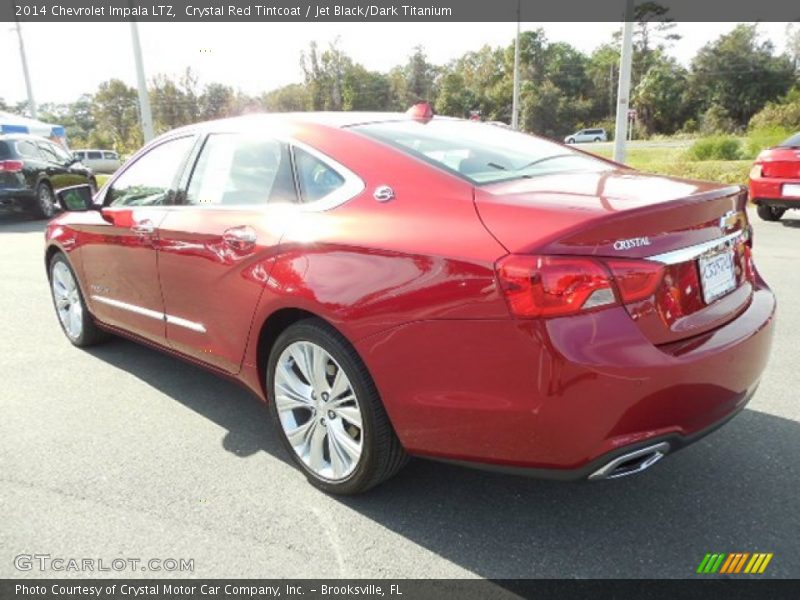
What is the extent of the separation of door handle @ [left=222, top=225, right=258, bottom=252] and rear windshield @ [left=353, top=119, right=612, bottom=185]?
68cm

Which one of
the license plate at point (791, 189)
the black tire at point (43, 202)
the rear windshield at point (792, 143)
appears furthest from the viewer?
the black tire at point (43, 202)

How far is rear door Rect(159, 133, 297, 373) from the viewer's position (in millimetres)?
2979

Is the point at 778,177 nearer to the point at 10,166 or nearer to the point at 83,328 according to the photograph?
the point at 83,328

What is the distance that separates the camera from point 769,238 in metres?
8.49

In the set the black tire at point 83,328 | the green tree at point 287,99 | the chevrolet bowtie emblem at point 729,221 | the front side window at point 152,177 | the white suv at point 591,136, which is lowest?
the white suv at point 591,136

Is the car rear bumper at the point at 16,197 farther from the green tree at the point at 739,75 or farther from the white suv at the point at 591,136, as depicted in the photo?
the green tree at the point at 739,75

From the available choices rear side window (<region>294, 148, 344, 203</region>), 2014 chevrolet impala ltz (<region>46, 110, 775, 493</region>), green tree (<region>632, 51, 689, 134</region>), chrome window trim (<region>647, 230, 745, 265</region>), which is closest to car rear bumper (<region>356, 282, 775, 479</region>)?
2014 chevrolet impala ltz (<region>46, 110, 775, 493</region>)

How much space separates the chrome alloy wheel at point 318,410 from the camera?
8.92 feet

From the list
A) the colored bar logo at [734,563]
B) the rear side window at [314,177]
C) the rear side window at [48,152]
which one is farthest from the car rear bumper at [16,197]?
the colored bar logo at [734,563]

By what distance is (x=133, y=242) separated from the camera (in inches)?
150

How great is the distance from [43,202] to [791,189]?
13.6 metres

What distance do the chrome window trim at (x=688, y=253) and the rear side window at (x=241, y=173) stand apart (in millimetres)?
1538

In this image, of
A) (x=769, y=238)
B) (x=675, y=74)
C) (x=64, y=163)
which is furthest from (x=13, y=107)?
(x=769, y=238)

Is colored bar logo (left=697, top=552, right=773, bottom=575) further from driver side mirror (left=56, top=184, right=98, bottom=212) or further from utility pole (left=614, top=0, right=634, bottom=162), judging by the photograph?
utility pole (left=614, top=0, right=634, bottom=162)
